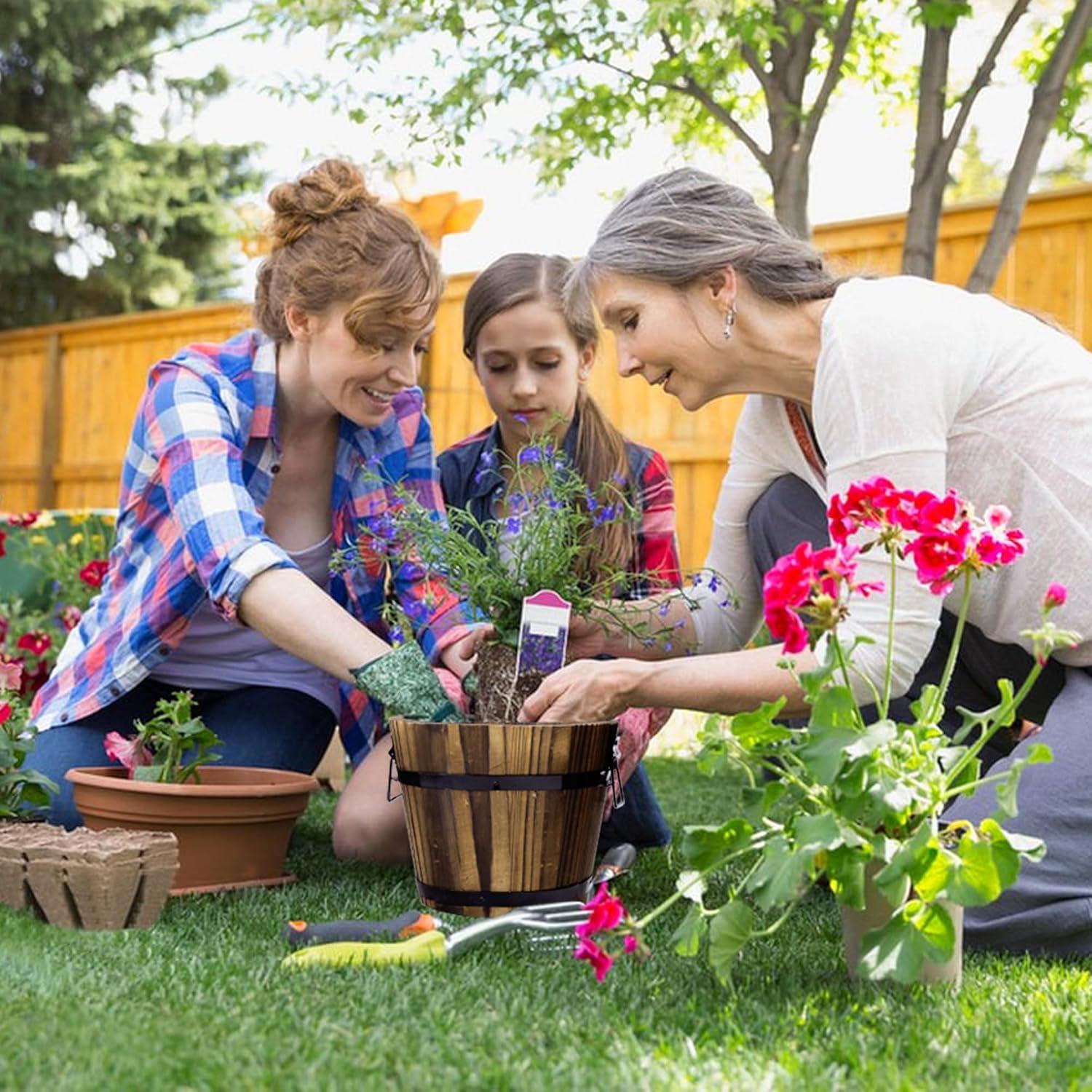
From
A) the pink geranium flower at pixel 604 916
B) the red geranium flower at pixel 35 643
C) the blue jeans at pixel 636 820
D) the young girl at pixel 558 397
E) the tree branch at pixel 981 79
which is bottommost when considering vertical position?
the blue jeans at pixel 636 820

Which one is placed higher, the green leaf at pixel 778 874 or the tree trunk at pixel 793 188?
the tree trunk at pixel 793 188

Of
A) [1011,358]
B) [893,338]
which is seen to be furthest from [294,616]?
[1011,358]

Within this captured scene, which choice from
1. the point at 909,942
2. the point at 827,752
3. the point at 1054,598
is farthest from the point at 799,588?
the point at 909,942

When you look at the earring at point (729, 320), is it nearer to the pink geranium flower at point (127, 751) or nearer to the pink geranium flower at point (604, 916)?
the pink geranium flower at point (604, 916)

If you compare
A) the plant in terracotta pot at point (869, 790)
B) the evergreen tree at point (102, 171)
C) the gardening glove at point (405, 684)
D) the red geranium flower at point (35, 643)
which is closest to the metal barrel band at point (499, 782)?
the gardening glove at point (405, 684)

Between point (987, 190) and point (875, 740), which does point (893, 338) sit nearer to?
point (875, 740)

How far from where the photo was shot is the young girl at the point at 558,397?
9.04 feet

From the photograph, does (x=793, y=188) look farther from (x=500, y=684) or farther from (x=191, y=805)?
(x=191, y=805)

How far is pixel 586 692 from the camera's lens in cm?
197

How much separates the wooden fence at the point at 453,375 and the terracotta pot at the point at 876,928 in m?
1.14

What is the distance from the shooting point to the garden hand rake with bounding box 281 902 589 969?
1719mm

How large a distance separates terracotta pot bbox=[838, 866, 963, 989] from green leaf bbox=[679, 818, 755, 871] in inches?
6.0

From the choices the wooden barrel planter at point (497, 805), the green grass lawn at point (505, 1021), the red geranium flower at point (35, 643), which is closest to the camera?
the green grass lawn at point (505, 1021)

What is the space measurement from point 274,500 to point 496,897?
109 cm
